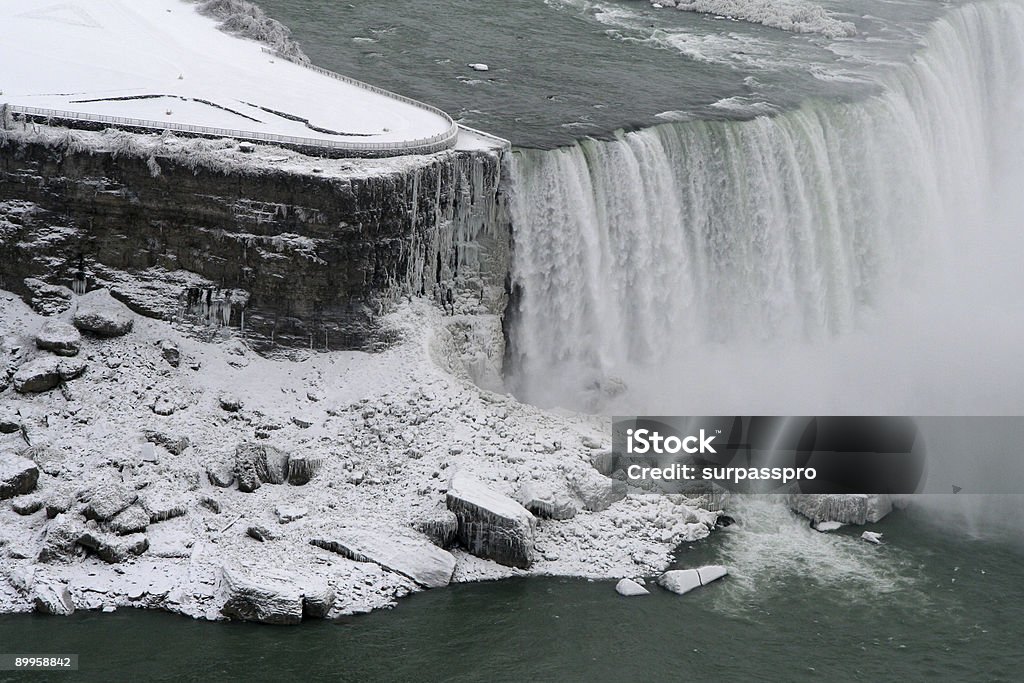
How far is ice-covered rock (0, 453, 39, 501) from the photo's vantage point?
1319 inches

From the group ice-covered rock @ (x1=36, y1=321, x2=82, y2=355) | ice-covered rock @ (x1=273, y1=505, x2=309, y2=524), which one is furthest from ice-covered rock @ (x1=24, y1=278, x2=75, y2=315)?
ice-covered rock @ (x1=273, y1=505, x2=309, y2=524)

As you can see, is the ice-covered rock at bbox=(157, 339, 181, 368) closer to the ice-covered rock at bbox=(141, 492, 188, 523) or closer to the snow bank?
the ice-covered rock at bbox=(141, 492, 188, 523)

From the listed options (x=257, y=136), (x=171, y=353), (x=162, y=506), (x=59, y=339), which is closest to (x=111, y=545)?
(x=162, y=506)

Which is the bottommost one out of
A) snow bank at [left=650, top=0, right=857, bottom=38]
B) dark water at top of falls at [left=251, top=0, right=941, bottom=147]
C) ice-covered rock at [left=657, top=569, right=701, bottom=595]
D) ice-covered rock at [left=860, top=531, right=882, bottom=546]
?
ice-covered rock at [left=657, top=569, right=701, bottom=595]

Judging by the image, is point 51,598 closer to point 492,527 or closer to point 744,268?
point 492,527

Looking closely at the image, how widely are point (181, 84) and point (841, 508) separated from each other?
81.2ft

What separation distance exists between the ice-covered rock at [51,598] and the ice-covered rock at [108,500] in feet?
7.00

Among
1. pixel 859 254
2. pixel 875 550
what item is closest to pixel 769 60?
pixel 859 254

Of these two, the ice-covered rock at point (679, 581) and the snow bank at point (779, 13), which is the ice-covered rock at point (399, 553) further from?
the snow bank at point (779, 13)

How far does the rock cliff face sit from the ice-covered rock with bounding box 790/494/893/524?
12.9m

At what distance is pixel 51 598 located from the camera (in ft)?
102

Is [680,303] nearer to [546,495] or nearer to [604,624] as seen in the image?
[546,495]

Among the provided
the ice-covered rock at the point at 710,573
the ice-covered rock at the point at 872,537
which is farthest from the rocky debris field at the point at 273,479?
the ice-covered rock at the point at 872,537

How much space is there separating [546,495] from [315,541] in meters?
6.26
